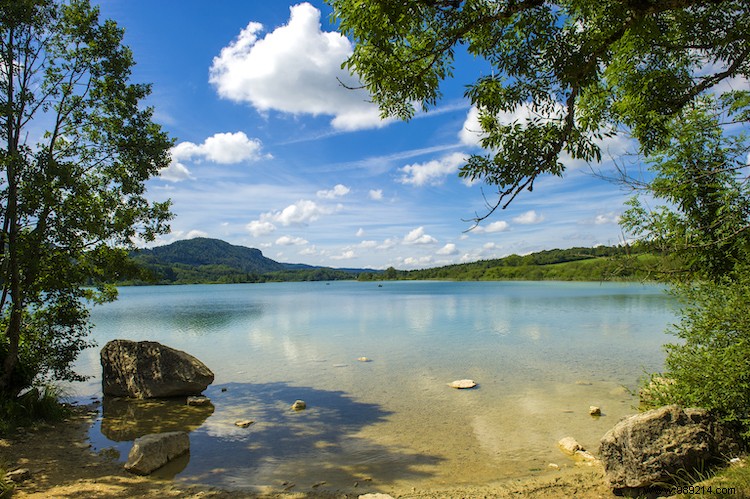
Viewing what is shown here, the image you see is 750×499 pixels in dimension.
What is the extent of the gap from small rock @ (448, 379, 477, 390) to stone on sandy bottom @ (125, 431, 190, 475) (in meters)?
9.79

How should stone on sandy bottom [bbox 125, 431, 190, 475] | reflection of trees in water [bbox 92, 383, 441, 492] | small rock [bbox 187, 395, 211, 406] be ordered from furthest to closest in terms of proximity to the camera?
small rock [bbox 187, 395, 211, 406]
reflection of trees in water [bbox 92, 383, 441, 492]
stone on sandy bottom [bbox 125, 431, 190, 475]

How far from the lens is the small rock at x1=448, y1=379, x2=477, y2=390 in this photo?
1606cm

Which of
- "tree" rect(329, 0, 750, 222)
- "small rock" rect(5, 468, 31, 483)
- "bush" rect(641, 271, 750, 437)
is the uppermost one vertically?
"tree" rect(329, 0, 750, 222)

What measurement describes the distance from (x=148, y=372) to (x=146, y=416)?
241 centimetres

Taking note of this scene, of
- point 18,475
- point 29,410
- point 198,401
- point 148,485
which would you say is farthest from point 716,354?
point 29,410

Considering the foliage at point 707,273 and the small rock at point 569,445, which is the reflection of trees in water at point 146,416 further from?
the foliage at point 707,273

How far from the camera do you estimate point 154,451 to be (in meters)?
9.28

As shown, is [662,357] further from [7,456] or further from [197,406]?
[7,456]

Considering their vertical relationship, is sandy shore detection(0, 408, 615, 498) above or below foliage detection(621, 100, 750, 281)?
below

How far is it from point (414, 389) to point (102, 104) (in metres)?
14.6

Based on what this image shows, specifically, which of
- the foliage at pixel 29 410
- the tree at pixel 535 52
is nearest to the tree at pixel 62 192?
the foliage at pixel 29 410

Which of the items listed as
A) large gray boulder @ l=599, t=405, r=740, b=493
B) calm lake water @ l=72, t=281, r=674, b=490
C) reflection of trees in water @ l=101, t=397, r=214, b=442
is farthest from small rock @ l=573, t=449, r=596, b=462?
reflection of trees in water @ l=101, t=397, r=214, b=442

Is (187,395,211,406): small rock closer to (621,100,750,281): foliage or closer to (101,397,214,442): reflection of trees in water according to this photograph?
(101,397,214,442): reflection of trees in water

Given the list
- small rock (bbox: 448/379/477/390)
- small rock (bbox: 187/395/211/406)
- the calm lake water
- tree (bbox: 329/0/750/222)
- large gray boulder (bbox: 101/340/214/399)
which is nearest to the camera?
tree (bbox: 329/0/750/222)
